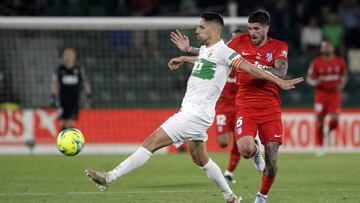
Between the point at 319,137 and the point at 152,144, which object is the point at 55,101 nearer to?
the point at 319,137

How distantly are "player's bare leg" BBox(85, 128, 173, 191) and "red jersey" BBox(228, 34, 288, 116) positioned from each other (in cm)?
138

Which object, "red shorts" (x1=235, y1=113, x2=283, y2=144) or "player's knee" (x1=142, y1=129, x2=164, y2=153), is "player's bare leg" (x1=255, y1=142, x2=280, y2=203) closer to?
"red shorts" (x1=235, y1=113, x2=283, y2=144)

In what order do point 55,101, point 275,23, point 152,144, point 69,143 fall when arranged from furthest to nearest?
point 275,23 → point 55,101 → point 69,143 → point 152,144

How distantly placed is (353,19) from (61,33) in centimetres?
930

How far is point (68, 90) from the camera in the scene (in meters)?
21.4

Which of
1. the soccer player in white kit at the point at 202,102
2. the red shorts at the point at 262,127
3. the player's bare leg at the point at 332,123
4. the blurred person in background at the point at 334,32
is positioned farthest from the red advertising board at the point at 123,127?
the soccer player in white kit at the point at 202,102

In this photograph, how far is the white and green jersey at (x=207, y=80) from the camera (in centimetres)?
1062

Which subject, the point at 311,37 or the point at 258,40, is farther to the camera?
the point at 311,37

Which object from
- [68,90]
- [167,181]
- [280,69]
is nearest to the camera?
[280,69]

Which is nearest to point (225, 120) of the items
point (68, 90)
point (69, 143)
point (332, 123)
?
point (69, 143)

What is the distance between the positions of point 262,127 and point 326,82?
10.5 m

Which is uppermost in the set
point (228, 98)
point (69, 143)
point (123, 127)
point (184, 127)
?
point (184, 127)

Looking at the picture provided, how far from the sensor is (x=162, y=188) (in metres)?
13.5

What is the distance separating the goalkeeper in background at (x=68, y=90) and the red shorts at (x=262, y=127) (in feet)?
33.5
